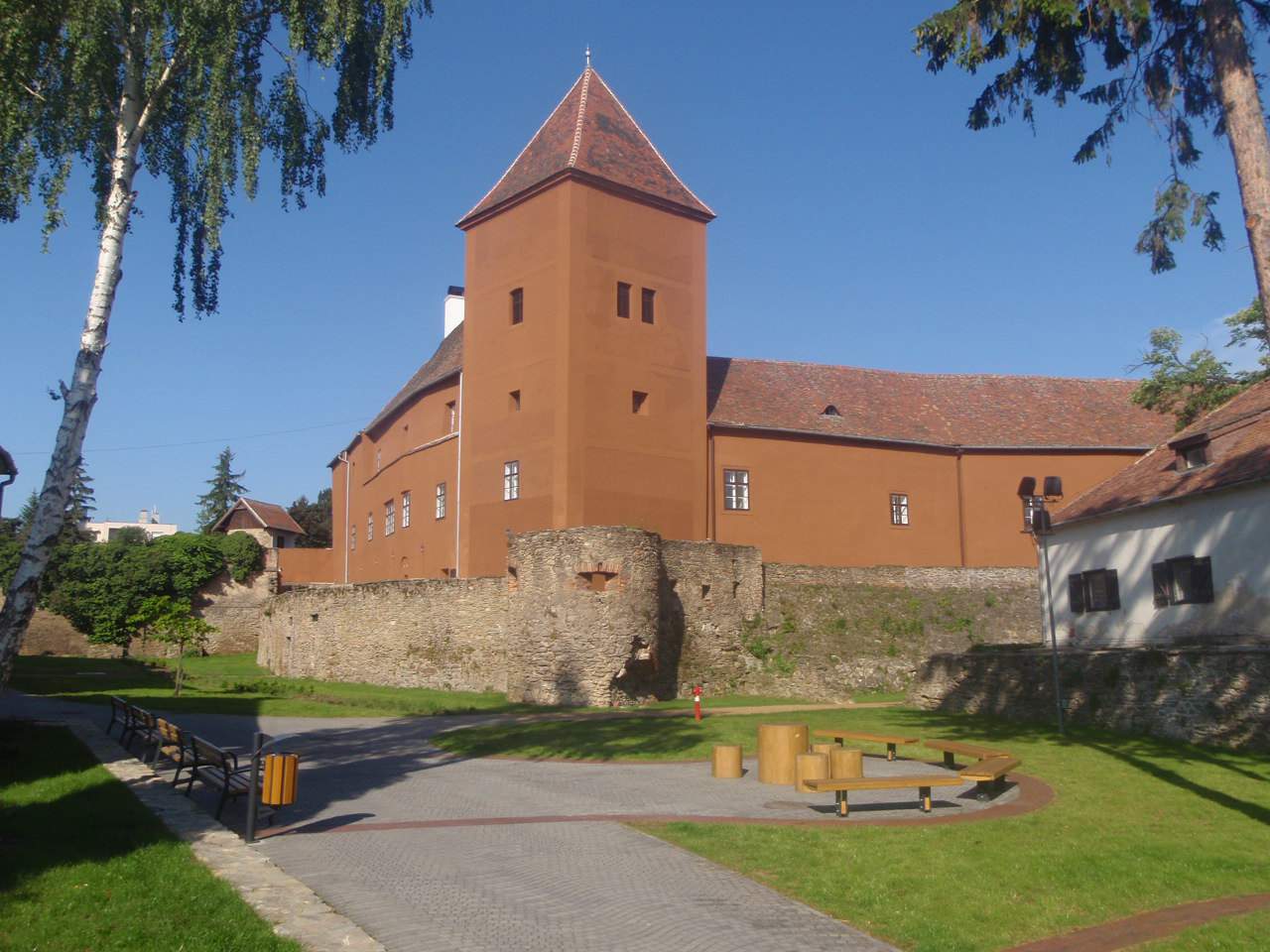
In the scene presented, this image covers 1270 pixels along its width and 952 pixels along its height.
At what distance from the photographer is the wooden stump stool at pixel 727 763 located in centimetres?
1492

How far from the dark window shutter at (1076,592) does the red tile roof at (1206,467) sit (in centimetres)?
151

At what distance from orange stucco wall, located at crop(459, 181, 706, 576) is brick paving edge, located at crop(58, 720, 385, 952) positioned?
1821 cm

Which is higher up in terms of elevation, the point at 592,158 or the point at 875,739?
the point at 592,158

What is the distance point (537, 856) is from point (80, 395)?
293 inches

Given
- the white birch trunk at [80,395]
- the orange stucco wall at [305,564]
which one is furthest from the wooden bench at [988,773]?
the orange stucco wall at [305,564]

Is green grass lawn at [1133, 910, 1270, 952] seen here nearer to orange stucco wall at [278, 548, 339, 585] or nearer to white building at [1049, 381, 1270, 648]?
white building at [1049, 381, 1270, 648]

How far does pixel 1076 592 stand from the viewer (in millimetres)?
26281

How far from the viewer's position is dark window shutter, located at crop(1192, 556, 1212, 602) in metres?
21.8

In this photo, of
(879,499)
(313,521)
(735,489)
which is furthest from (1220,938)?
(313,521)

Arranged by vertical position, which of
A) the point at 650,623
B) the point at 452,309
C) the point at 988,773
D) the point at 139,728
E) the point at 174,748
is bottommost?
the point at 988,773

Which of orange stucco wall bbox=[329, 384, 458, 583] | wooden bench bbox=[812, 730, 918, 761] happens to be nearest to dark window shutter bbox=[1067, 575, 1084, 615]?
wooden bench bbox=[812, 730, 918, 761]

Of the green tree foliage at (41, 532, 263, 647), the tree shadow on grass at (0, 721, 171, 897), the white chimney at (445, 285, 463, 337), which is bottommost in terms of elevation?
the tree shadow on grass at (0, 721, 171, 897)

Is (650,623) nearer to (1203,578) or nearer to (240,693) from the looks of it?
(240,693)

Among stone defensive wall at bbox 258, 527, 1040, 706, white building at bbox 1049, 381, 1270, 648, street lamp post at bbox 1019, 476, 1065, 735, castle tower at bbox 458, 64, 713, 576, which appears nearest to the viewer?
street lamp post at bbox 1019, 476, 1065, 735
